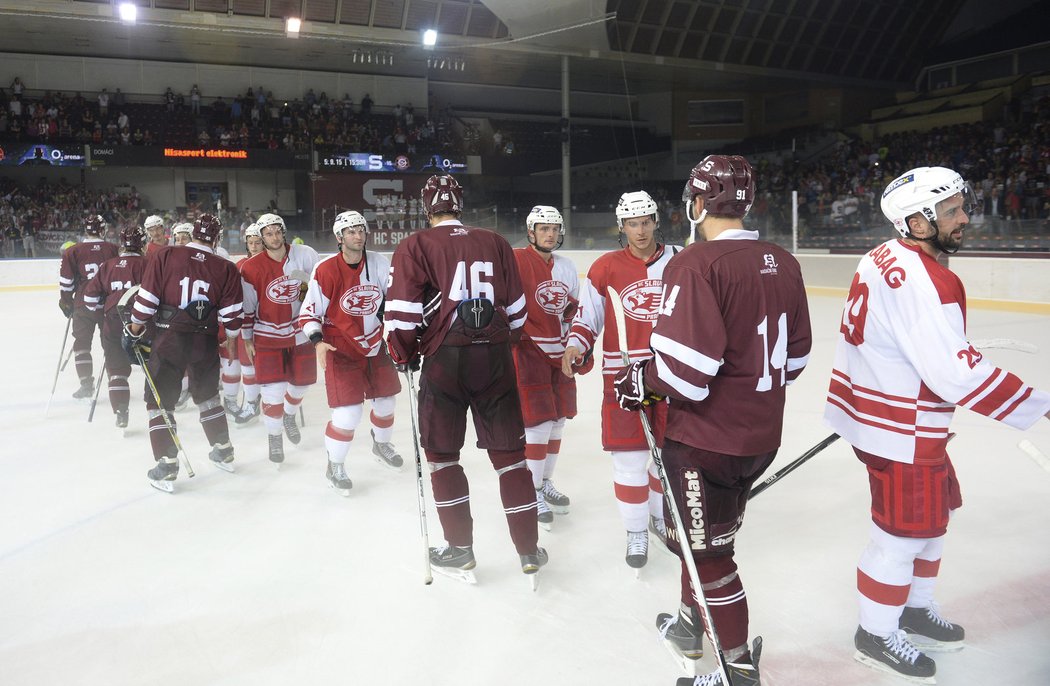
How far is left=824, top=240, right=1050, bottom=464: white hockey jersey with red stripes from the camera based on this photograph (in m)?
2.04

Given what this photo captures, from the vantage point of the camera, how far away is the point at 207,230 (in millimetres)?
4430

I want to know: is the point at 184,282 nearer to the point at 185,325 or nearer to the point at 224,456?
the point at 185,325

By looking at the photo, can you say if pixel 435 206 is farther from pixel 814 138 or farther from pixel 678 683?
pixel 814 138

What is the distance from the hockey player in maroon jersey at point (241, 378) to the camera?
18.9ft

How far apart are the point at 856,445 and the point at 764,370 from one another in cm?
49

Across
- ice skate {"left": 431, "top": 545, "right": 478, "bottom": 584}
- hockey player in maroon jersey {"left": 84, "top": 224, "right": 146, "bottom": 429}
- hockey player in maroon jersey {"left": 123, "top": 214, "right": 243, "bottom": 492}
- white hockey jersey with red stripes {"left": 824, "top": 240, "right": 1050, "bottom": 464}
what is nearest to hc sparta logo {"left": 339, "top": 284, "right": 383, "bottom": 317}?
hockey player in maroon jersey {"left": 123, "top": 214, "right": 243, "bottom": 492}

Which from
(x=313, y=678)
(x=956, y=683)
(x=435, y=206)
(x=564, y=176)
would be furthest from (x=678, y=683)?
(x=564, y=176)

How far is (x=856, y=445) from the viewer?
91.8 inches

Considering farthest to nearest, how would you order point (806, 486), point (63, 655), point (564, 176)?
point (564, 176) < point (806, 486) < point (63, 655)

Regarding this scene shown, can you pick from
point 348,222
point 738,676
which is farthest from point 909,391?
point 348,222

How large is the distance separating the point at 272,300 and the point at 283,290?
101 millimetres

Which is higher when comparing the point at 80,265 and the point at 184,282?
the point at 80,265

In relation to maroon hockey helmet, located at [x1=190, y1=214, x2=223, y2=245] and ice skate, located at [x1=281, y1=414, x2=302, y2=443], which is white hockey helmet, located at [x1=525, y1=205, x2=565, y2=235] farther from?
ice skate, located at [x1=281, y1=414, x2=302, y2=443]

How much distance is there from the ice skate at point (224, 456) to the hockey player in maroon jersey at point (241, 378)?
1.17 metres
